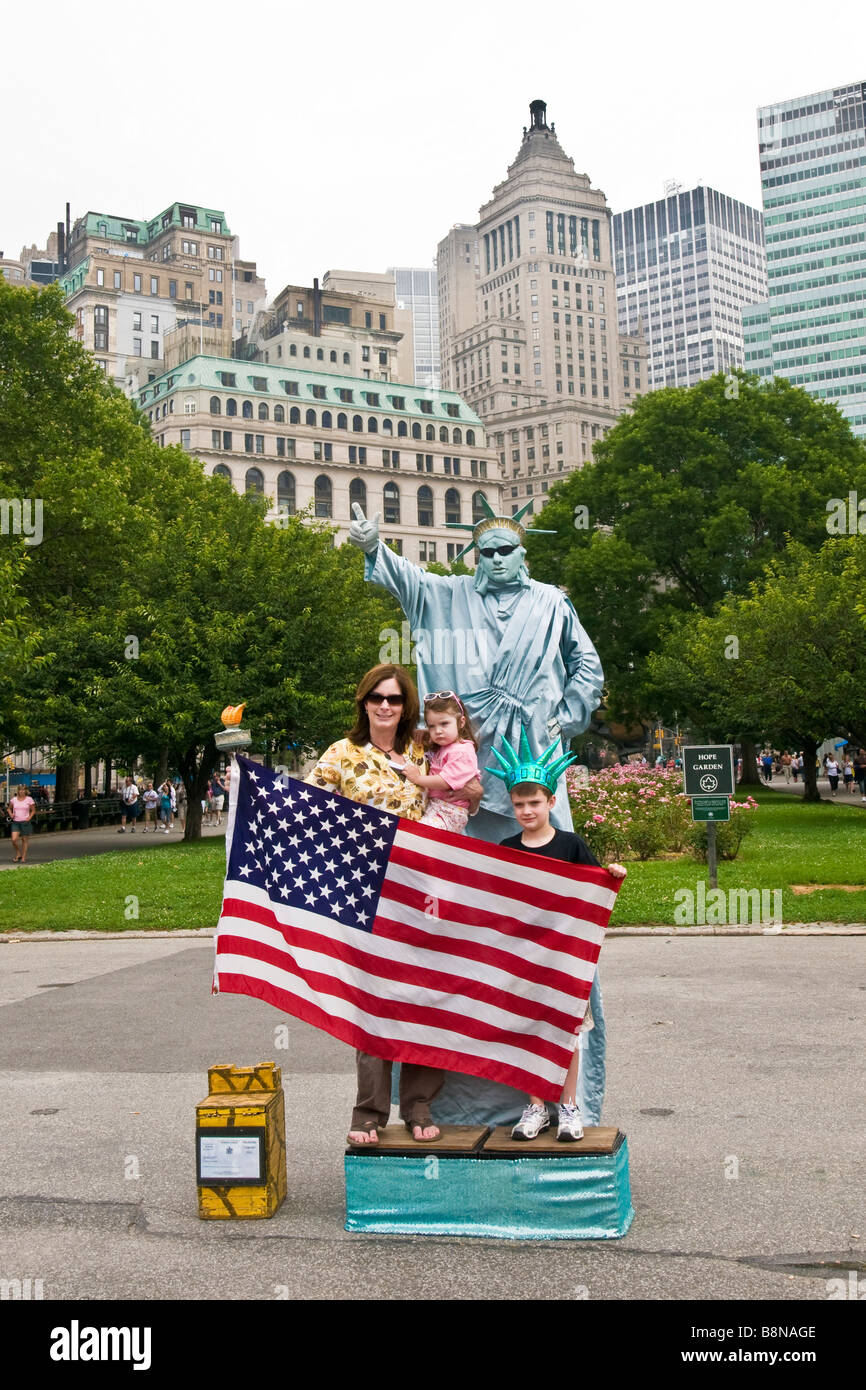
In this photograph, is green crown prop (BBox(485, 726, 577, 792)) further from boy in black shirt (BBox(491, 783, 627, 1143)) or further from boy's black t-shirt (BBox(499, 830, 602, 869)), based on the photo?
boy's black t-shirt (BBox(499, 830, 602, 869))

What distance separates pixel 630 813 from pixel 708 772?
5.68 meters

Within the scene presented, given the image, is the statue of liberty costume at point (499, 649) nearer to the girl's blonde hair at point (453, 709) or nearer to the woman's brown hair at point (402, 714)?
the girl's blonde hair at point (453, 709)

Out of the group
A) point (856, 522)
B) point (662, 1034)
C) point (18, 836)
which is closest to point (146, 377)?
point (856, 522)

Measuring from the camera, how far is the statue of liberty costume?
6.21m

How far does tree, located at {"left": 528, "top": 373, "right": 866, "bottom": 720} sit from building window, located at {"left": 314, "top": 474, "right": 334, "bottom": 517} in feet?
242

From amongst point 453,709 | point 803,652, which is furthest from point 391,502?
point 453,709

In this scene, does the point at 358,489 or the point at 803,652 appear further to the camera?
the point at 358,489

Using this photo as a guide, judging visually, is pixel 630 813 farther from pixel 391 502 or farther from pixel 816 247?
pixel 816 247

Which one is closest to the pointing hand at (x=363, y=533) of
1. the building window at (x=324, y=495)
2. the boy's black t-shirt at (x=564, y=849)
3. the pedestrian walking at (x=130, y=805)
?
the boy's black t-shirt at (x=564, y=849)

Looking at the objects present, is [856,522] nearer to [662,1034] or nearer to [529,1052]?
[662,1034]

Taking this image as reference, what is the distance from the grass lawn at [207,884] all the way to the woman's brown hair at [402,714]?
9.79 meters

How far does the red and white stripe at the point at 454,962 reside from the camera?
5324mm

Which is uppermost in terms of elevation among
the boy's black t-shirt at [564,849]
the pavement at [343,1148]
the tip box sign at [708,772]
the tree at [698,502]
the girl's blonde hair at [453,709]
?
the tree at [698,502]

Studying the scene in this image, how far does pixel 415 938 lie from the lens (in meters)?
5.45
